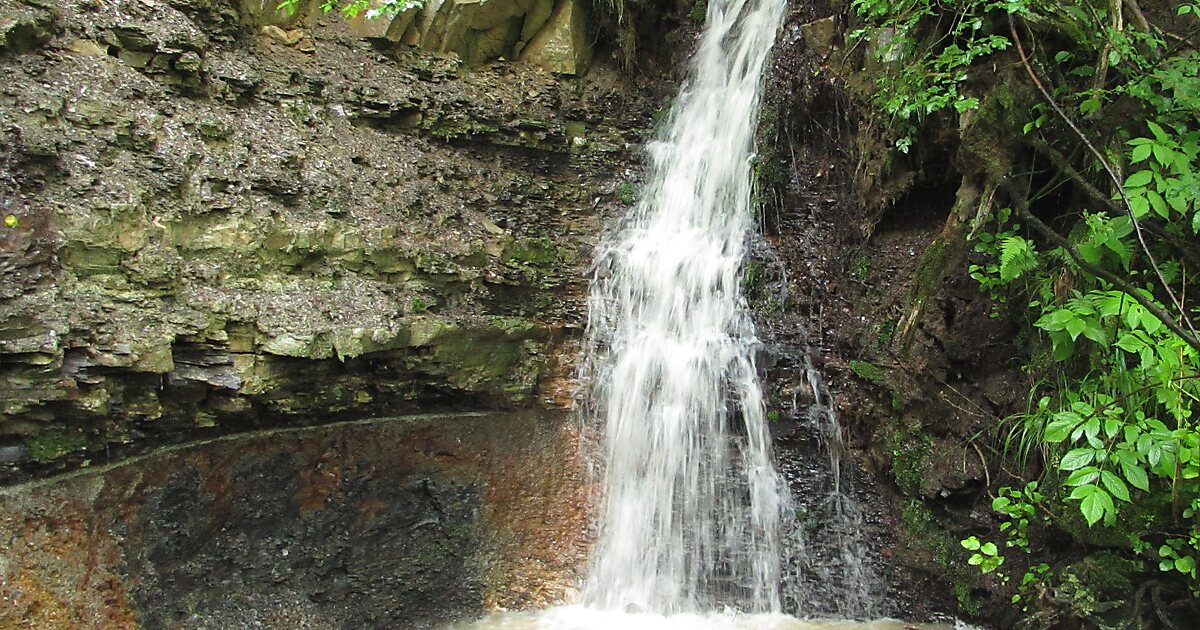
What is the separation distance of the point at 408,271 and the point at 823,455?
111 inches

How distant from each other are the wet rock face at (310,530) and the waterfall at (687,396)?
1.25 feet

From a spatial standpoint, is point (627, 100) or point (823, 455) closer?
point (823, 455)

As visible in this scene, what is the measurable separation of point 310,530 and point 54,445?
1353 mm

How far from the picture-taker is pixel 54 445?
337 centimetres

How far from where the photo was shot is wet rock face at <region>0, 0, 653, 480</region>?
3.49 metres

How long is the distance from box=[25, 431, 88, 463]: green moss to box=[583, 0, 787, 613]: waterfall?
2.89m

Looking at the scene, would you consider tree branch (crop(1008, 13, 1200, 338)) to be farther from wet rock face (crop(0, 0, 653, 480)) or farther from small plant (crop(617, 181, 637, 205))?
wet rock face (crop(0, 0, 653, 480))

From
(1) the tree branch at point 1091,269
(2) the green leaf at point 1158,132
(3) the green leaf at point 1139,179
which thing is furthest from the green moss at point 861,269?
(2) the green leaf at point 1158,132

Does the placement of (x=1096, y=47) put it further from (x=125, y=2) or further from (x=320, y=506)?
(x=125, y=2)

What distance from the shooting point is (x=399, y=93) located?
17.3 ft

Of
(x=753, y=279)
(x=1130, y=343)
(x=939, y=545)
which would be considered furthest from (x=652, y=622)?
(x=1130, y=343)

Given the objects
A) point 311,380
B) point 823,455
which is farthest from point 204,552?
point 823,455

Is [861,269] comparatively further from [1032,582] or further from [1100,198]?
[1032,582]

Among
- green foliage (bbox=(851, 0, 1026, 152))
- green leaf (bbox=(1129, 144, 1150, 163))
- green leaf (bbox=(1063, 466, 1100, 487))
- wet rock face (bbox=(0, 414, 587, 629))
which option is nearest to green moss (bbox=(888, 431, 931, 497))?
green leaf (bbox=(1063, 466, 1100, 487))
